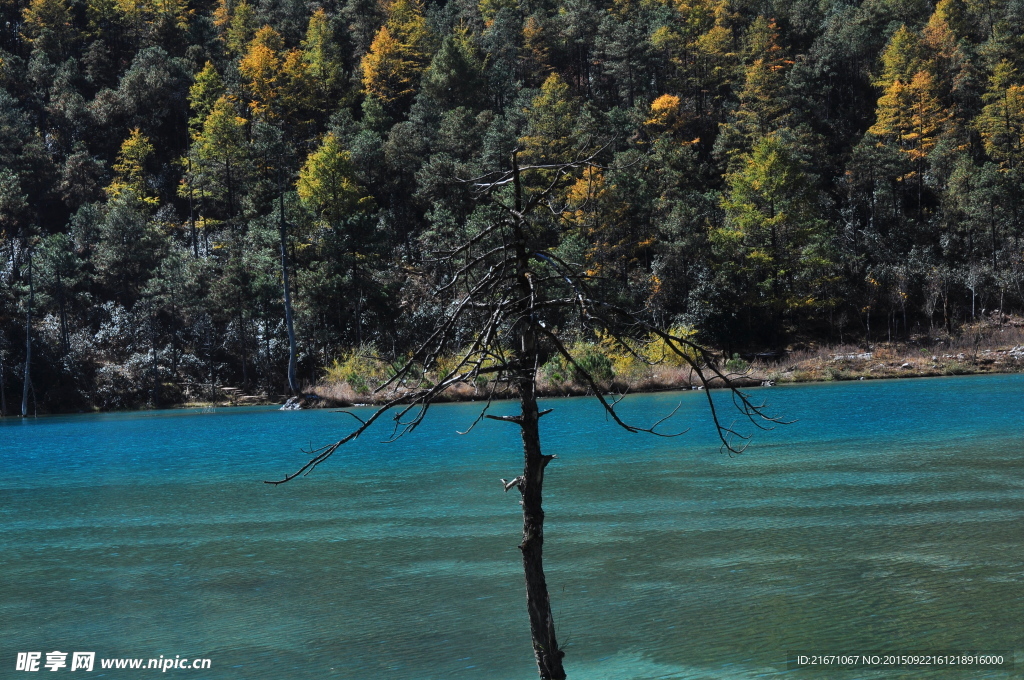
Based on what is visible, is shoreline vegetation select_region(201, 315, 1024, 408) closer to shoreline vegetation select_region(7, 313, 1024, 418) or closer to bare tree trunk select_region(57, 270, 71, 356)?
→ shoreline vegetation select_region(7, 313, 1024, 418)

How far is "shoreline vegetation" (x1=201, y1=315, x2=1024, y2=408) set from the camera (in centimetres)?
5372

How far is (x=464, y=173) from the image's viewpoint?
265 ft

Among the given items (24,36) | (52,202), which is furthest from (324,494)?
(24,36)

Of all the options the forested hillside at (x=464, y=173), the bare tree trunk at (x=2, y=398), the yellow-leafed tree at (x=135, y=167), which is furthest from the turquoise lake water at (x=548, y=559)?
the yellow-leafed tree at (x=135, y=167)

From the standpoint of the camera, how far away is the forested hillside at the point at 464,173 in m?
72.2

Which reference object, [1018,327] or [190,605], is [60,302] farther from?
[1018,327]

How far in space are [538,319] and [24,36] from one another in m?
139

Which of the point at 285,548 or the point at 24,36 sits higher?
the point at 24,36

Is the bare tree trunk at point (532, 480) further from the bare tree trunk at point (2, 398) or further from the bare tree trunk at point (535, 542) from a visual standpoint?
the bare tree trunk at point (2, 398)

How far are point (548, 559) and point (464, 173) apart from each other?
6885cm

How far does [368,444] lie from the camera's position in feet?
112

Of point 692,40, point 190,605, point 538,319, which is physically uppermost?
point 692,40

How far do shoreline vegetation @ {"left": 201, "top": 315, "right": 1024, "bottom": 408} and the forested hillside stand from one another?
319cm

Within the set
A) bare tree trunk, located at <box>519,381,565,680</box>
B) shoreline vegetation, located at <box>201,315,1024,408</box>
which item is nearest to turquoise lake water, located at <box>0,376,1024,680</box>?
bare tree trunk, located at <box>519,381,565,680</box>
